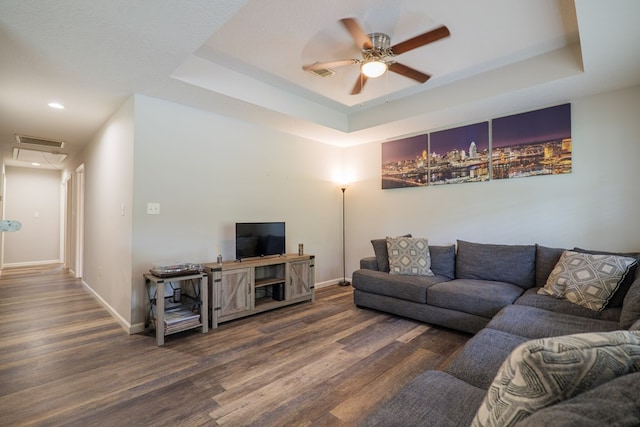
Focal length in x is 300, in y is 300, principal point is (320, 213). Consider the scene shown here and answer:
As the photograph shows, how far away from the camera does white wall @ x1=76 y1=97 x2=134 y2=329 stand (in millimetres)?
3094

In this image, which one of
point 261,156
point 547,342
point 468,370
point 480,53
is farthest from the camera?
point 261,156

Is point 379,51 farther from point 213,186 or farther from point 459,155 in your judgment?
point 213,186

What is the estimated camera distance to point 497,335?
186 cm

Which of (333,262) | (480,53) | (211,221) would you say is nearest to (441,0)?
(480,53)

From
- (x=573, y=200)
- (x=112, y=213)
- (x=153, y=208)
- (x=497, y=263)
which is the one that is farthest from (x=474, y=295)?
(x=112, y=213)

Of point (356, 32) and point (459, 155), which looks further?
point (459, 155)

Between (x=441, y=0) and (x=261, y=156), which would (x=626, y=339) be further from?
(x=261, y=156)

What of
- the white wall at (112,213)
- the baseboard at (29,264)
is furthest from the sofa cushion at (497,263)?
the baseboard at (29,264)

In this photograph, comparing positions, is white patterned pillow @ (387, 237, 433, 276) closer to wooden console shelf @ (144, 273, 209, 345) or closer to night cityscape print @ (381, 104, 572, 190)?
night cityscape print @ (381, 104, 572, 190)

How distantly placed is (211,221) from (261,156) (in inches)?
44.7

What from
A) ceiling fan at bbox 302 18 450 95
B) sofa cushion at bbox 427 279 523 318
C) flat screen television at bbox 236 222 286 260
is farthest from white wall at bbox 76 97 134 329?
sofa cushion at bbox 427 279 523 318

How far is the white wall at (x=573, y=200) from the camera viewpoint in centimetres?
294

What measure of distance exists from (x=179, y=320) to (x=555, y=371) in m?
2.94

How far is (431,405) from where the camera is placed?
117 centimetres
